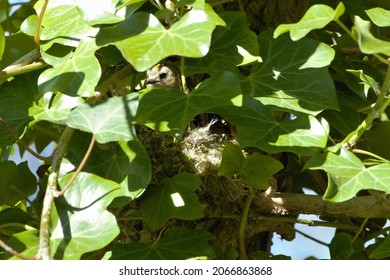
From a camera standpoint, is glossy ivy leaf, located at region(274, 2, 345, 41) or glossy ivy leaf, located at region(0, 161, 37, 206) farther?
glossy ivy leaf, located at region(0, 161, 37, 206)

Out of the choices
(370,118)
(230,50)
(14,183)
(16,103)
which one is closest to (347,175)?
(370,118)

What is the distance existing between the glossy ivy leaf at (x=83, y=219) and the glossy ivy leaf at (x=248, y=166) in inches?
8.2

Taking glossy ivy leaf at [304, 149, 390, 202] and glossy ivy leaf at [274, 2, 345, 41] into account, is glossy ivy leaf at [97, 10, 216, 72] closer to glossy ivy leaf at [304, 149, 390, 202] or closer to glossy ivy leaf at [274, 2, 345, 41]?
glossy ivy leaf at [274, 2, 345, 41]

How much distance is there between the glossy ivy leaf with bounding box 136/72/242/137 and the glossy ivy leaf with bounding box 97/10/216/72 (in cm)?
7

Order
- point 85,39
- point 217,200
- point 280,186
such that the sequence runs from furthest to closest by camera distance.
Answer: point 280,186, point 217,200, point 85,39

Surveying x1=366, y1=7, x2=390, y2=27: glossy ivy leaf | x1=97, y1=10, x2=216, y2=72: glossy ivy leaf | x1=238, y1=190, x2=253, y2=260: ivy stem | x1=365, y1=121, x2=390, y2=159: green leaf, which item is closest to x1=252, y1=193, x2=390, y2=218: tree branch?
x1=238, y1=190, x2=253, y2=260: ivy stem

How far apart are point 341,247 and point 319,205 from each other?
9 centimetres

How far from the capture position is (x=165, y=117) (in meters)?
0.76

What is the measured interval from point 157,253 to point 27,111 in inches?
9.6

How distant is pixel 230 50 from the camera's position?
2.83 feet

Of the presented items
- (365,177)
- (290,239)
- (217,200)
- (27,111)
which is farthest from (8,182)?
(365,177)

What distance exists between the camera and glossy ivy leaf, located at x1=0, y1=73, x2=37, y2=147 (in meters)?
0.87

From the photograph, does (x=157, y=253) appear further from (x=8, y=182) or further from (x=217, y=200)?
(x=8, y=182)

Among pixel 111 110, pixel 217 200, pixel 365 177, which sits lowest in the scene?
pixel 217 200
